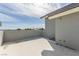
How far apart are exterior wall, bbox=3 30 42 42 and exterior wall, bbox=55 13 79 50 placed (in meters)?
5.47

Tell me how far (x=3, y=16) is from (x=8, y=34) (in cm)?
469

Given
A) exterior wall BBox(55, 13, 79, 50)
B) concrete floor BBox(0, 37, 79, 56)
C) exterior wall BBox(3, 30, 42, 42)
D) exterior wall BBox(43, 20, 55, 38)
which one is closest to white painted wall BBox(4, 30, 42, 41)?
exterior wall BBox(3, 30, 42, 42)

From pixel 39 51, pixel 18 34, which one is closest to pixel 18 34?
pixel 18 34

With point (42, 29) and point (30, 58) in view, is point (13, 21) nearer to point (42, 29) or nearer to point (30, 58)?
point (42, 29)

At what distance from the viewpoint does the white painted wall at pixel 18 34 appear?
15.9 metres

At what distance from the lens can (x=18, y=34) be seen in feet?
55.0

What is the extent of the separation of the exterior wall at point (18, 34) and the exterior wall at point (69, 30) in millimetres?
5472

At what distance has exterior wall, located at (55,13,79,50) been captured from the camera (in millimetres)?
9164

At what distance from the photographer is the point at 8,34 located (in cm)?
1600

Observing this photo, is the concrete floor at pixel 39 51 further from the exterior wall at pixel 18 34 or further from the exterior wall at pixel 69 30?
the exterior wall at pixel 18 34

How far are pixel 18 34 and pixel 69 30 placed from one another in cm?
841

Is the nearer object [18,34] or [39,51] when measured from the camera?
[39,51]

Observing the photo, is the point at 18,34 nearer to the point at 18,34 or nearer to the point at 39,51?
the point at 18,34

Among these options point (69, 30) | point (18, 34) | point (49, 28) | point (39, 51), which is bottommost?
point (39, 51)
